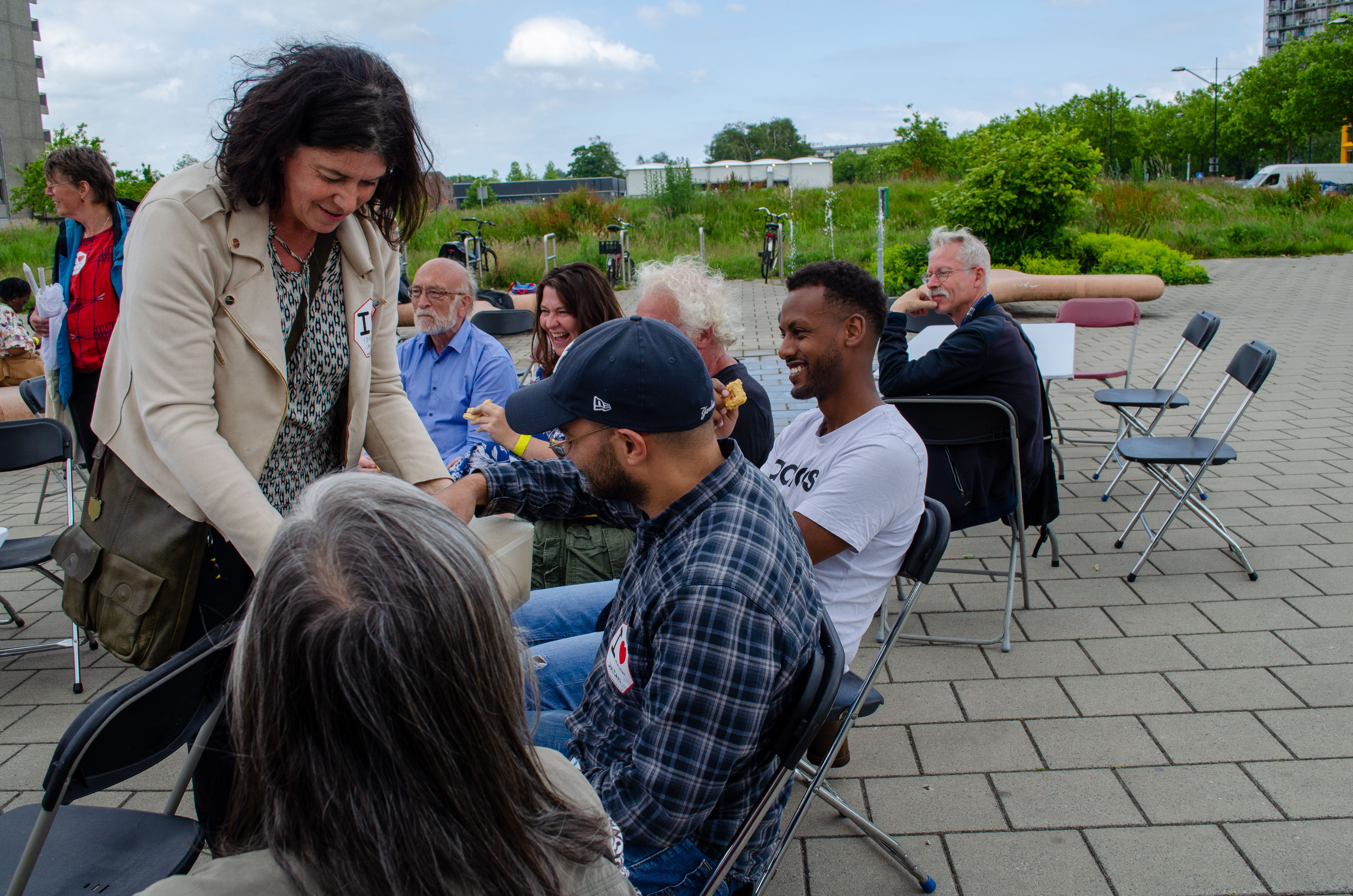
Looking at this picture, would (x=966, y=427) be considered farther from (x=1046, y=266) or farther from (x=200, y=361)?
(x=1046, y=266)

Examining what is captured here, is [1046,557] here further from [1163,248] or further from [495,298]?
[1163,248]

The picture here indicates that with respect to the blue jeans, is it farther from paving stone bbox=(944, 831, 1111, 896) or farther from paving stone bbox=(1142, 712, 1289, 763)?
paving stone bbox=(1142, 712, 1289, 763)

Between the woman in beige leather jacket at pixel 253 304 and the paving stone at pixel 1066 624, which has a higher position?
the woman in beige leather jacket at pixel 253 304

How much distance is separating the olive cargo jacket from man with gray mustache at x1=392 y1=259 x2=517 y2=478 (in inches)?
76.4

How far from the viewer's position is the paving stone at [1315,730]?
2561mm

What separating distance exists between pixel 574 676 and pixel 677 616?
0.81m

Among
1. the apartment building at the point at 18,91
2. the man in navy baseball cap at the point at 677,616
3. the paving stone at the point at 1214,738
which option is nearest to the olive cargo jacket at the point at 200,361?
the man in navy baseball cap at the point at 677,616

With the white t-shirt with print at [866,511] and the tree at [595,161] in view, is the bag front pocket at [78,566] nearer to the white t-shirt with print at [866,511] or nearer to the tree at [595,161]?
the white t-shirt with print at [866,511]

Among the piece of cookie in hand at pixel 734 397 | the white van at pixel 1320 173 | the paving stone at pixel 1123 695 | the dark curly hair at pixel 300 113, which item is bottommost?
the paving stone at pixel 1123 695

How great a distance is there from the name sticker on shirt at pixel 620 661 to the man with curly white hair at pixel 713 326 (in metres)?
1.45

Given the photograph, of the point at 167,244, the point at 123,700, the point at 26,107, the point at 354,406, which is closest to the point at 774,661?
the point at 123,700

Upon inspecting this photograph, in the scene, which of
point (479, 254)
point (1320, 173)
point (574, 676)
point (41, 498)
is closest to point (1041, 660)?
point (574, 676)

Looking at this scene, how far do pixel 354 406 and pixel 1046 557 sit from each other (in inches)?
136

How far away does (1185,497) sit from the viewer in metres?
4.05
